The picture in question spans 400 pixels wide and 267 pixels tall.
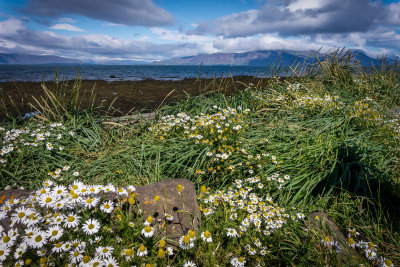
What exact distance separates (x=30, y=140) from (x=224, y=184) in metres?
3.66

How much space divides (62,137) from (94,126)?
69 cm

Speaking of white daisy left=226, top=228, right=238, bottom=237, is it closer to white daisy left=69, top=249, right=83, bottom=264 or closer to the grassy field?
the grassy field

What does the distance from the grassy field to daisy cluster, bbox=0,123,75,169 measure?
0.02m

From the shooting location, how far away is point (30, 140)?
3.65 meters

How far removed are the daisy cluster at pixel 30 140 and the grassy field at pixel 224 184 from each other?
0.02m

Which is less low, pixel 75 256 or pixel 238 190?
pixel 75 256

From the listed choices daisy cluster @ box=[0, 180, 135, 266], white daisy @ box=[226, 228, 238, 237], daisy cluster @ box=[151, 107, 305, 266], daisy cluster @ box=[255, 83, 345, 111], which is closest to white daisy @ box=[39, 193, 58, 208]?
daisy cluster @ box=[0, 180, 135, 266]

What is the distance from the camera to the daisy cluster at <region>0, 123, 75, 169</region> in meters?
3.34

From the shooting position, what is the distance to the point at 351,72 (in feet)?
24.7

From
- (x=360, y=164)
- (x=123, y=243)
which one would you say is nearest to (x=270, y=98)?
(x=360, y=164)

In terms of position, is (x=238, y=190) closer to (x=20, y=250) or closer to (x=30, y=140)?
(x=20, y=250)

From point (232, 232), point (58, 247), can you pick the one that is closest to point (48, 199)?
point (58, 247)

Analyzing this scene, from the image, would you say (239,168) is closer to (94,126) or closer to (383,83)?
(94,126)

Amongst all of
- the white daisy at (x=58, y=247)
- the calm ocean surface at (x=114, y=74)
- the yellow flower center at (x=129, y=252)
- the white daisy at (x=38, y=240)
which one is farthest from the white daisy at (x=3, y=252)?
the calm ocean surface at (x=114, y=74)
